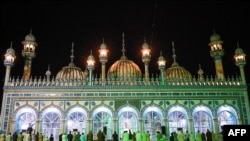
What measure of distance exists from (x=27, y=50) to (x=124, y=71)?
10.6 meters

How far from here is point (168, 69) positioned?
40281 millimetres

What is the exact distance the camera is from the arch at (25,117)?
2883 centimetres

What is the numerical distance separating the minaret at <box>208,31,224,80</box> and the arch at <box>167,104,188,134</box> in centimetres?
757

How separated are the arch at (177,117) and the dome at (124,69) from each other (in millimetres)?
7979

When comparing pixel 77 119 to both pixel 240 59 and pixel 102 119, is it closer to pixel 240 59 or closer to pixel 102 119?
pixel 102 119

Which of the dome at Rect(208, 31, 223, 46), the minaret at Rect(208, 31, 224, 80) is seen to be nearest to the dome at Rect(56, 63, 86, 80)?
the minaret at Rect(208, 31, 224, 80)

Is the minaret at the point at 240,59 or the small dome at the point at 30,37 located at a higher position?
the small dome at the point at 30,37

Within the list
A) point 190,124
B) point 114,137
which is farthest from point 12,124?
point 190,124

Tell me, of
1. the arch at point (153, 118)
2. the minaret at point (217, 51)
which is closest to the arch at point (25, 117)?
the arch at point (153, 118)

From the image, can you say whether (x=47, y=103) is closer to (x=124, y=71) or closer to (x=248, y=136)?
(x=124, y=71)

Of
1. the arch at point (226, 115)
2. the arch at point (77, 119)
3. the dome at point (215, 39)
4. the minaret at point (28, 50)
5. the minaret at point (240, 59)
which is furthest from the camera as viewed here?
the dome at point (215, 39)

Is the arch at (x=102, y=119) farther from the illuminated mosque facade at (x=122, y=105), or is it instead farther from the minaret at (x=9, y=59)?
the minaret at (x=9, y=59)

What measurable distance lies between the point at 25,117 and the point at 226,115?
17946 mm

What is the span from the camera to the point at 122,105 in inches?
1155
